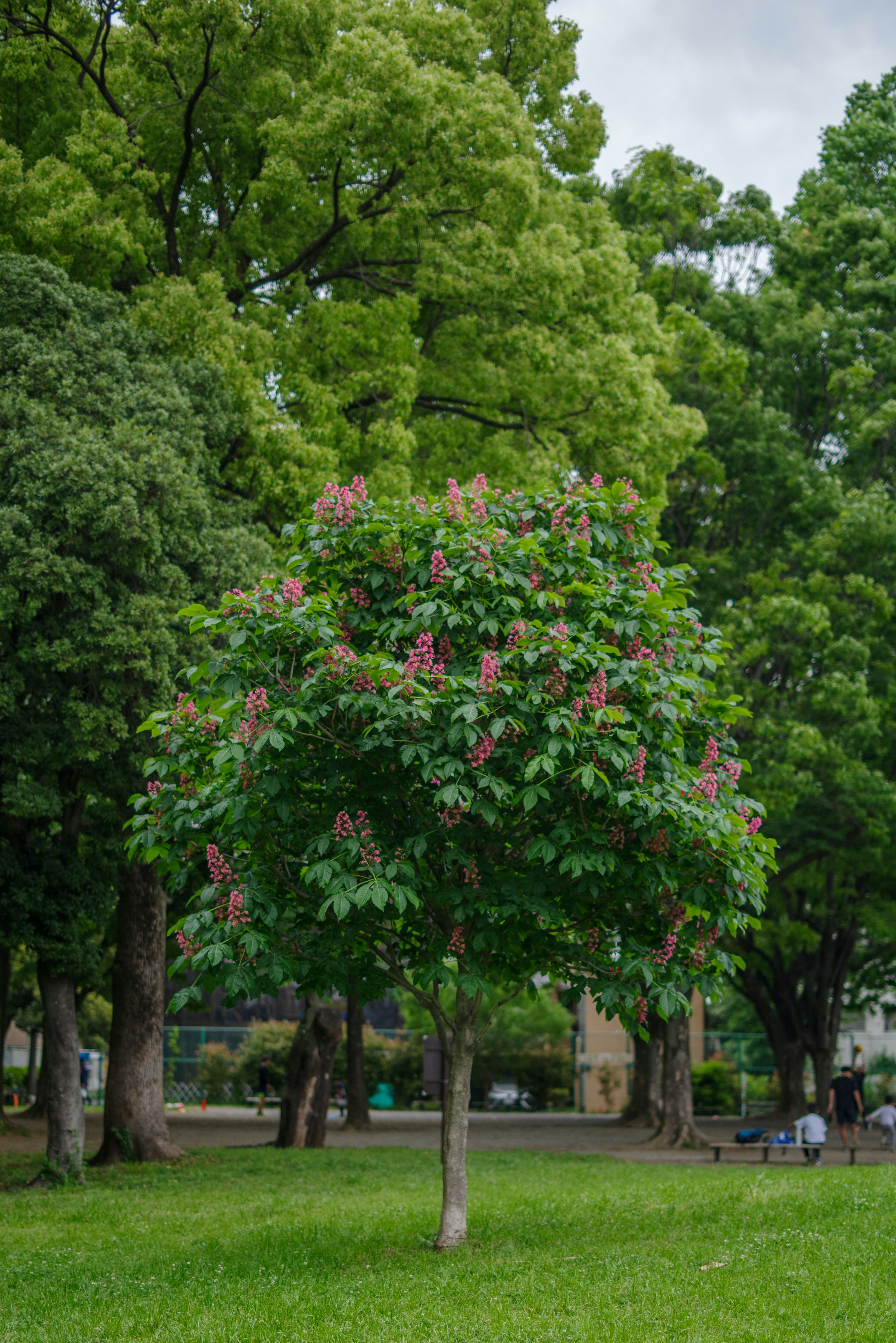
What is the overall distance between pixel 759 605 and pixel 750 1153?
917 centimetres

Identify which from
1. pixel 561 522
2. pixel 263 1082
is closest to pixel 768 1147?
pixel 561 522

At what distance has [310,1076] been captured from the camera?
1995 centimetres

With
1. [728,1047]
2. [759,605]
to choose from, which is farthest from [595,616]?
[728,1047]

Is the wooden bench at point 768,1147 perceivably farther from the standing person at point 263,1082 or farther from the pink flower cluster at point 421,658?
the standing person at point 263,1082

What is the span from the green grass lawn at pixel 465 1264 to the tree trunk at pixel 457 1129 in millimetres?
196

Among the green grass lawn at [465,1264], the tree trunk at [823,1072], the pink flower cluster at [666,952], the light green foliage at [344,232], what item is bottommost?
the tree trunk at [823,1072]

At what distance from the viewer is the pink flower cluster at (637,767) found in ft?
26.1

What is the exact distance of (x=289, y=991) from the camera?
50.9 meters

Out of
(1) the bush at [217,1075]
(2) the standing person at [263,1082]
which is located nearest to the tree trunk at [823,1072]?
(2) the standing person at [263,1082]

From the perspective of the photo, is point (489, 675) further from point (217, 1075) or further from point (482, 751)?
point (217, 1075)

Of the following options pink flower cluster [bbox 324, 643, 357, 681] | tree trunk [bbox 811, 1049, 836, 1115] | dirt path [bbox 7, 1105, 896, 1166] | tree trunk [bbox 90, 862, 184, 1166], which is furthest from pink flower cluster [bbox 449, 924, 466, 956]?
tree trunk [bbox 811, 1049, 836, 1115]

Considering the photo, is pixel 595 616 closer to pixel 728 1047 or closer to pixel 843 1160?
pixel 843 1160

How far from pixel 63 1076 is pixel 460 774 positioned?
9667mm

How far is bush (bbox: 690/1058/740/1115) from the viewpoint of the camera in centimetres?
3319
